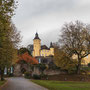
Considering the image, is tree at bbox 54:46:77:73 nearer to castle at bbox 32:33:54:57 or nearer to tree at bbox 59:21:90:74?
tree at bbox 59:21:90:74

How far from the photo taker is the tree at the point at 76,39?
122 feet

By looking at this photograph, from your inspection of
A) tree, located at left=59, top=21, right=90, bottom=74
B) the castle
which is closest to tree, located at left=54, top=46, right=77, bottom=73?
tree, located at left=59, top=21, right=90, bottom=74

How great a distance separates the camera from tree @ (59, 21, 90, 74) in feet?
122

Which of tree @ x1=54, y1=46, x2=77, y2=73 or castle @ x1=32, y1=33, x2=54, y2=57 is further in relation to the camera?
castle @ x1=32, y1=33, x2=54, y2=57

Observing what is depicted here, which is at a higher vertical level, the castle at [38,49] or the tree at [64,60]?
the castle at [38,49]

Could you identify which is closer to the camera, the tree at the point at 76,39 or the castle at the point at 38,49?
the tree at the point at 76,39

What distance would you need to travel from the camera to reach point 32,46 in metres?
132

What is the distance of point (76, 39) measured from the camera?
3788 centimetres

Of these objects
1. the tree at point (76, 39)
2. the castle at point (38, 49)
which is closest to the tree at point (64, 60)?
the tree at point (76, 39)

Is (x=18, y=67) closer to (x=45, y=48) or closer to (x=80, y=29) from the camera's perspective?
(x=80, y=29)

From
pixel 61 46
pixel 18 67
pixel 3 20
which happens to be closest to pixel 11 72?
pixel 18 67

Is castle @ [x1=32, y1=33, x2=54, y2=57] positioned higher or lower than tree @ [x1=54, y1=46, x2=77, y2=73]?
higher

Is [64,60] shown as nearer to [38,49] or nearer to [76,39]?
[76,39]

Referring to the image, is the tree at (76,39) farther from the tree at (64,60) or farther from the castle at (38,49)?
the castle at (38,49)
